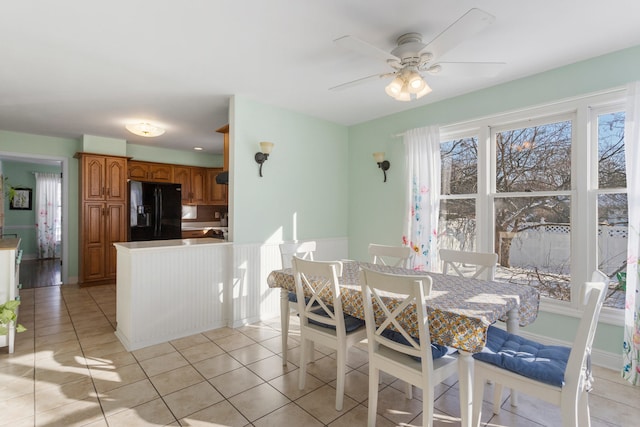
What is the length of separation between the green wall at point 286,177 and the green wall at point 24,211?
7.42 meters

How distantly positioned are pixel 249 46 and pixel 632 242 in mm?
3138

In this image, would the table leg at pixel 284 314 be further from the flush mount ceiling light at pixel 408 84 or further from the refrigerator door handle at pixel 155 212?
the refrigerator door handle at pixel 155 212

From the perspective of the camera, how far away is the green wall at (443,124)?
8.21ft

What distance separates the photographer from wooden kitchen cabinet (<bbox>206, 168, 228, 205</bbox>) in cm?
662

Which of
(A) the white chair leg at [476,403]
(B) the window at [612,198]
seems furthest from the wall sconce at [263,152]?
(B) the window at [612,198]

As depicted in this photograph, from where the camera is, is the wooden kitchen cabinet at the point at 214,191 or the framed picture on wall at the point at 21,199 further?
the framed picture on wall at the point at 21,199

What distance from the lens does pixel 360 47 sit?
1.87m

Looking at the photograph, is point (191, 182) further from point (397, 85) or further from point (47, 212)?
point (397, 85)

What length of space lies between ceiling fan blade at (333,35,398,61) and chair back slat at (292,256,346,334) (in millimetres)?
1262

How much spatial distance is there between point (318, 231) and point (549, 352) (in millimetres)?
2915

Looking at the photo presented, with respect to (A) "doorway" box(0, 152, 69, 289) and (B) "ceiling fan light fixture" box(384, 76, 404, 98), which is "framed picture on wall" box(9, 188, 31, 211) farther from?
(B) "ceiling fan light fixture" box(384, 76, 404, 98)

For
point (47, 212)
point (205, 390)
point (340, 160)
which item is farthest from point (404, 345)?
point (47, 212)

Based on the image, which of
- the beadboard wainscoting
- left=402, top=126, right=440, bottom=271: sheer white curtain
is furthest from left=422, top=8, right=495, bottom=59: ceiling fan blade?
the beadboard wainscoting

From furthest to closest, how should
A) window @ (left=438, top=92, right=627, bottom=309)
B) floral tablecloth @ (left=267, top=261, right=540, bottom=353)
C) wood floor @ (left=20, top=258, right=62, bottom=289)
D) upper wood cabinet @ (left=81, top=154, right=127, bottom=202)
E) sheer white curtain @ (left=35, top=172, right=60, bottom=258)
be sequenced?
sheer white curtain @ (left=35, top=172, right=60, bottom=258) → wood floor @ (left=20, top=258, right=62, bottom=289) → upper wood cabinet @ (left=81, top=154, right=127, bottom=202) → window @ (left=438, top=92, right=627, bottom=309) → floral tablecloth @ (left=267, top=261, right=540, bottom=353)
